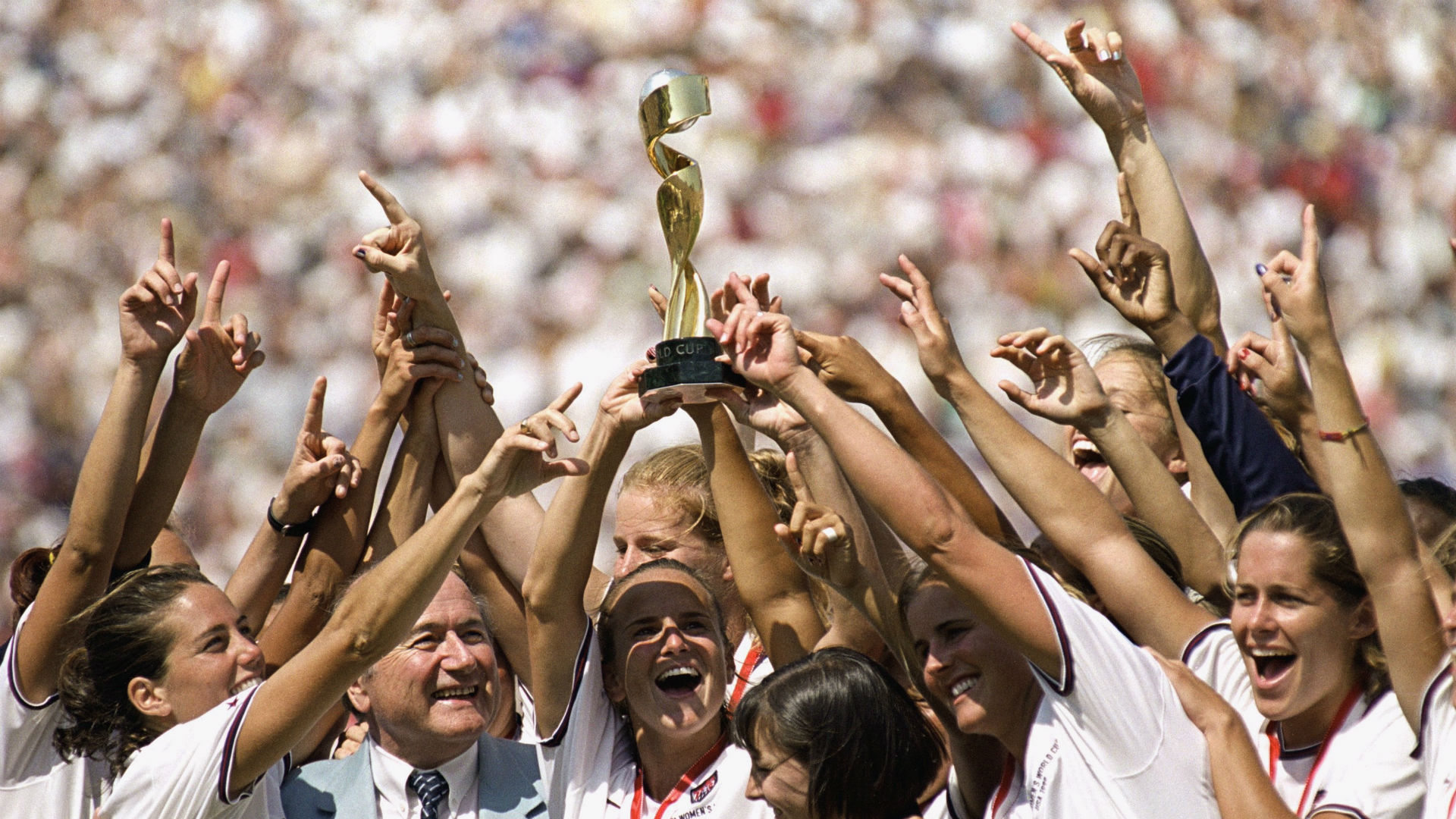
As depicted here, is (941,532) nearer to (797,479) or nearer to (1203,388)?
(797,479)

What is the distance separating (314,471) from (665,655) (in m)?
0.85

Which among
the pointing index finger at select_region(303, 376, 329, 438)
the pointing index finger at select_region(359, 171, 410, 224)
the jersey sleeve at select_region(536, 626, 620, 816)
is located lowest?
the jersey sleeve at select_region(536, 626, 620, 816)

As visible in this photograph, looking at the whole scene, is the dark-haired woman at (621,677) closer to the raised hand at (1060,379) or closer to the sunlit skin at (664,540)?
the sunlit skin at (664,540)

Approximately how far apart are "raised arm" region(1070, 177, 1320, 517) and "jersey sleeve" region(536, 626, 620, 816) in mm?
1089

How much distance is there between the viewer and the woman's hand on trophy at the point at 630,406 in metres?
2.49

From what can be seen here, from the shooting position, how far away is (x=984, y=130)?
5.35 m

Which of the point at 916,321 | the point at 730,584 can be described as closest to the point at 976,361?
the point at 730,584

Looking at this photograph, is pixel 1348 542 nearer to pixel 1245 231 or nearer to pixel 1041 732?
pixel 1041 732

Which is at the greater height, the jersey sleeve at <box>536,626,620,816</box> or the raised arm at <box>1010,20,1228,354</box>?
the raised arm at <box>1010,20,1228,354</box>

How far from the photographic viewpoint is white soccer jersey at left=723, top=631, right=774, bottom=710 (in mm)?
2875

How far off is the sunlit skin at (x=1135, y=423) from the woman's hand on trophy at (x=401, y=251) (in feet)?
4.39

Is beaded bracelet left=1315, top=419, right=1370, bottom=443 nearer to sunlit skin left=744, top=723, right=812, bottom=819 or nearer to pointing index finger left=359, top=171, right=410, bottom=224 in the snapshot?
sunlit skin left=744, top=723, right=812, bottom=819

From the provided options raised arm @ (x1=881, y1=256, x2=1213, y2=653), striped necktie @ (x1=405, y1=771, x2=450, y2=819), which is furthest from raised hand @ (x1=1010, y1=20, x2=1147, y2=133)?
striped necktie @ (x1=405, y1=771, x2=450, y2=819)

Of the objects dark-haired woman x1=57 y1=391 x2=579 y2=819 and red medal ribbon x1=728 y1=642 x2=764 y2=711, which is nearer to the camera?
dark-haired woman x1=57 y1=391 x2=579 y2=819
